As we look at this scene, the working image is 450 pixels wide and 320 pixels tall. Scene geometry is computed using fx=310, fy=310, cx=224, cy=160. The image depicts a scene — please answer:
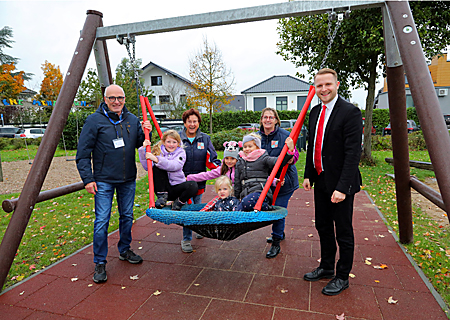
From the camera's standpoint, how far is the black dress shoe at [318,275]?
3.02m

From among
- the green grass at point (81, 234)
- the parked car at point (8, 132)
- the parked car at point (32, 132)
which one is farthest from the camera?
the parked car at point (8, 132)

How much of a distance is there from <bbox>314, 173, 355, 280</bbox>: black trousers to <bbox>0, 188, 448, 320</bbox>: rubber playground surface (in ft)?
0.78

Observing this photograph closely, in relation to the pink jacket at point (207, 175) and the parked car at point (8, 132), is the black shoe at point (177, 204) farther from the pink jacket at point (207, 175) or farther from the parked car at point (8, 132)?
the parked car at point (8, 132)

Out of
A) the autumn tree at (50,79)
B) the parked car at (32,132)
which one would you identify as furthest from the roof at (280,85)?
the parked car at (32,132)

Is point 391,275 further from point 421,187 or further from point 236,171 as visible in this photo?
point 236,171

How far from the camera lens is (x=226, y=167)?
11.9ft

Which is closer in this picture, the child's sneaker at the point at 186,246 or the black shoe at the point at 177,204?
the black shoe at the point at 177,204

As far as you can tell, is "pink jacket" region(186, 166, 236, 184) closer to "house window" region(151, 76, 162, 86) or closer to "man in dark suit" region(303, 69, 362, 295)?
"man in dark suit" region(303, 69, 362, 295)

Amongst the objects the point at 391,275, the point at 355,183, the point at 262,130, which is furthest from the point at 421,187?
the point at 262,130

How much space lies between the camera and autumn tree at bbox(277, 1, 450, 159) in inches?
299

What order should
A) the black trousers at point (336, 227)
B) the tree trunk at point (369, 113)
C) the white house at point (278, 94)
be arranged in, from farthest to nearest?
the white house at point (278, 94) < the tree trunk at point (369, 113) < the black trousers at point (336, 227)

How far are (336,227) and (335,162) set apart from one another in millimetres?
601

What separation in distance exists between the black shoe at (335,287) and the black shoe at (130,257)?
199 centimetres

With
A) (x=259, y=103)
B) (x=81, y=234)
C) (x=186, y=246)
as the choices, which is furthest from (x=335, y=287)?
(x=259, y=103)
